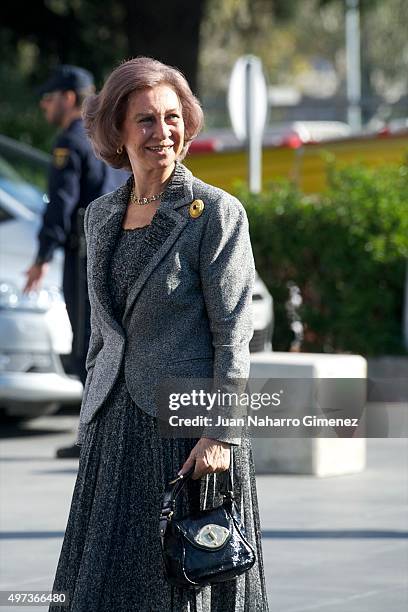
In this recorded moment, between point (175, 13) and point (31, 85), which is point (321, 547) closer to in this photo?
point (175, 13)

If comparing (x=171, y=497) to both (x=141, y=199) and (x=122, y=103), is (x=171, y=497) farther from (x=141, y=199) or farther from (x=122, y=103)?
(x=122, y=103)

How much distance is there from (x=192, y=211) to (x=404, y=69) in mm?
62374

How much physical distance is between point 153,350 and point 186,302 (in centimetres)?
15

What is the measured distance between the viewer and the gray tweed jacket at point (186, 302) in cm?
373

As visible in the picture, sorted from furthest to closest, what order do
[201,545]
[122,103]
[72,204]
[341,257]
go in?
[341,257] → [72,204] → [122,103] → [201,545]

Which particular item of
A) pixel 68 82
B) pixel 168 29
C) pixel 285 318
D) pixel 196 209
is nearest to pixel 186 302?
pixel 196 209

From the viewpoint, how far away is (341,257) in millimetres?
11391

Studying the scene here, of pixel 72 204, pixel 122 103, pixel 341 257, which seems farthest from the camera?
pixel 341 257

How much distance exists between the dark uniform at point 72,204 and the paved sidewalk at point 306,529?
83 cm

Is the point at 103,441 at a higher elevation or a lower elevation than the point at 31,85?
lower

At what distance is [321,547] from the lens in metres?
6.39

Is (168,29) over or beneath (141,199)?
over

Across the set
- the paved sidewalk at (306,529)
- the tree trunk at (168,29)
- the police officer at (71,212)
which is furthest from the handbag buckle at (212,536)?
the tree trunk at (168,29)

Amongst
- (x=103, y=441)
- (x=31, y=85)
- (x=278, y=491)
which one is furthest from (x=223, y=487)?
(x=31, y=85)
